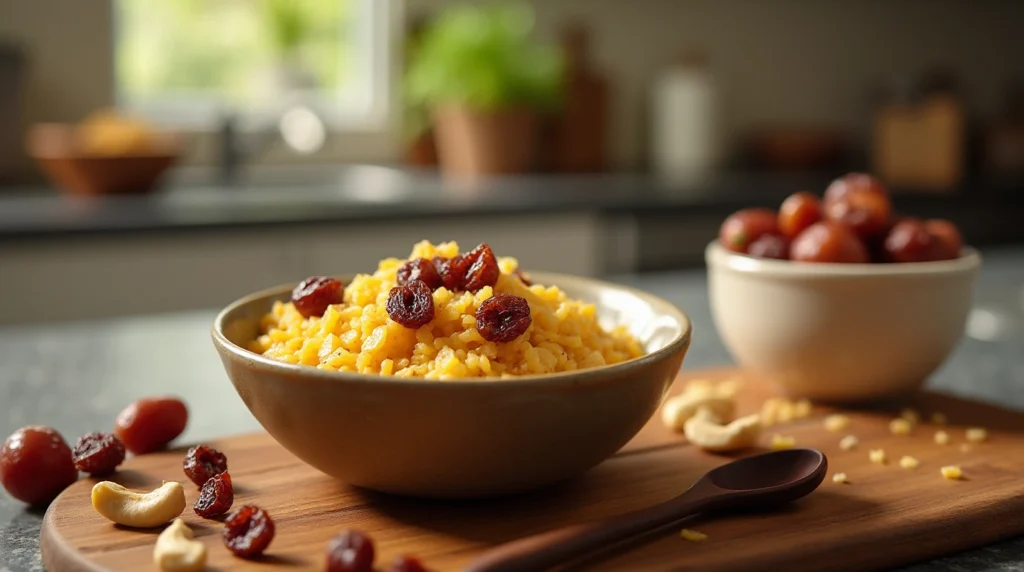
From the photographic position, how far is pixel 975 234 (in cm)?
347

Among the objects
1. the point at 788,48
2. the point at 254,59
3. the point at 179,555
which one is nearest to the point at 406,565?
the point at 179,555

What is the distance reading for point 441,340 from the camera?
0.81m

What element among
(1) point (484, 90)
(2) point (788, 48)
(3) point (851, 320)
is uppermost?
(2) point (788, 48)

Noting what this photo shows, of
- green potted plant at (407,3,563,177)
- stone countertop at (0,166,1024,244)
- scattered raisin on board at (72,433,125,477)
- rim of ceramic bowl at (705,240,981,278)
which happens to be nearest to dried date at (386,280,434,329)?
scattered raisin on board at (72,433,125,477)

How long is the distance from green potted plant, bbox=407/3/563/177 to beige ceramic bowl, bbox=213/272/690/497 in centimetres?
238

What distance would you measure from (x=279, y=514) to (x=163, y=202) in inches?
75.6

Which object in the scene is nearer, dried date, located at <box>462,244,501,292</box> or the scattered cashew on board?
dried date, located at <box>462,244,501,292</box>

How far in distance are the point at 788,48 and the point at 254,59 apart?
2.00m

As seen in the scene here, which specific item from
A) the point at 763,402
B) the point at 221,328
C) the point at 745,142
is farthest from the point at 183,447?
the point at 745,142

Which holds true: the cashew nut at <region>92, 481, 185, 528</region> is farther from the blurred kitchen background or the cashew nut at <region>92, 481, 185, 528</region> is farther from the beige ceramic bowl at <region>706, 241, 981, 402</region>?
the blurred kitchen background

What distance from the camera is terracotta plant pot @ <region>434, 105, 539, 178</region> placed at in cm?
319

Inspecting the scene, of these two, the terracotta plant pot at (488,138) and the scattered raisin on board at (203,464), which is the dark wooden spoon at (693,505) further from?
the terracotta plant pot at (488,138)

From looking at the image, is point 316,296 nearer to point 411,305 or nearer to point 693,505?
→ point 411,305

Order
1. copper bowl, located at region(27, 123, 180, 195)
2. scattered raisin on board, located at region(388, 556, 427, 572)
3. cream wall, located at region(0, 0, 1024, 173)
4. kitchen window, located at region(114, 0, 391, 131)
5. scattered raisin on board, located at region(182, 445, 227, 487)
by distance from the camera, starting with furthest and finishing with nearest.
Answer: cream wall, located at region(0, 0, 1024, 173) < kitchen window, located at region(114, 0, 391, 131) < copper bowl, located at region(27, 123, 180, 195) < scattered raisin on board, located at region(182, 445, 227, 487) < scattered raisin on board, located at region(388, 556, 427, 572)
